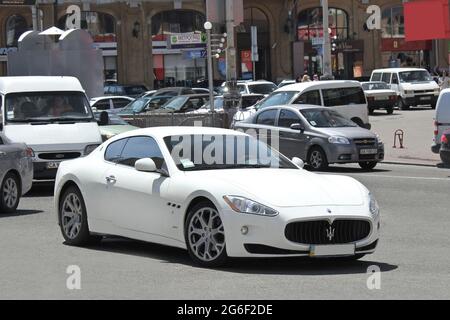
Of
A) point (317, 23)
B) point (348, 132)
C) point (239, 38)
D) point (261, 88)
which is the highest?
point (317, 23)

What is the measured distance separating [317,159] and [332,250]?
46.7ft

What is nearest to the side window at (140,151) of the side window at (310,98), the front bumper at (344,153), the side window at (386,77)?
the front bumper at (344,153)

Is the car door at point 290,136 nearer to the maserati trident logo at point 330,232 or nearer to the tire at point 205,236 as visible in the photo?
the tire at point 205,236

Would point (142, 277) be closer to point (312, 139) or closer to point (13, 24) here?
point (312, 139)

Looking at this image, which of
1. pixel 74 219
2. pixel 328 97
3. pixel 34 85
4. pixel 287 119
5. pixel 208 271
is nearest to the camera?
pixel 208 271

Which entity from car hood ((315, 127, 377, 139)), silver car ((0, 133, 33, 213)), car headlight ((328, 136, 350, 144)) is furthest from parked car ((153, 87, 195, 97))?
silver car ((0, 133, 33, 213))

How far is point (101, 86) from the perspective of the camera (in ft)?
96.4

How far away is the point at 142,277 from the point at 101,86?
2010 centimetres

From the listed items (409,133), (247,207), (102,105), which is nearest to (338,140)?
(409,133)

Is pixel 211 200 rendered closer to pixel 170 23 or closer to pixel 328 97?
pixel 328 97

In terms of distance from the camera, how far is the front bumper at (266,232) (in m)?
9.77

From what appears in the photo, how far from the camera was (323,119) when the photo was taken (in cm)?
2466

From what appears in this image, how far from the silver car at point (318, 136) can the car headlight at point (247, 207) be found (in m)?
13.8
